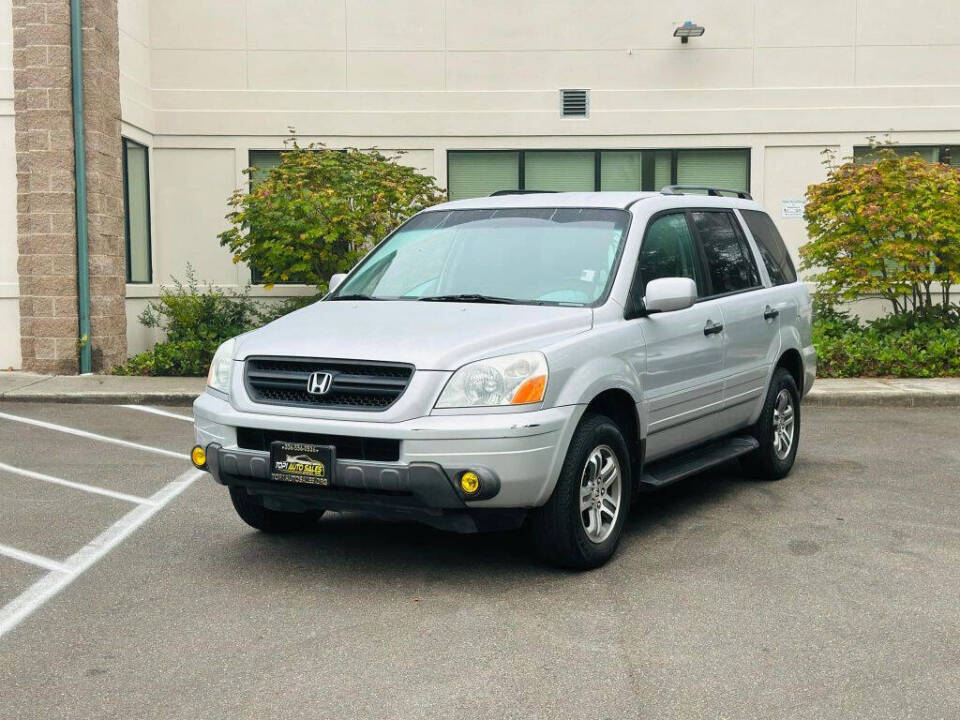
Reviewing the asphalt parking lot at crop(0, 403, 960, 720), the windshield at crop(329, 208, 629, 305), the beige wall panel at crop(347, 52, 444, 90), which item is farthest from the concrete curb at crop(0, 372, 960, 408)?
the windshield at crop(329, 208, 629, 305)

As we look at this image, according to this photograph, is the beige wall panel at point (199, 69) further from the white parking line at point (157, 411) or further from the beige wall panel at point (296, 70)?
the white parking line at point (157, 411)

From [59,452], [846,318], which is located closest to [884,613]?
[59,452]

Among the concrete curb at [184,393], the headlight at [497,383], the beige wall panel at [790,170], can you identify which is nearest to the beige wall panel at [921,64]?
the beige wall panel at [790,170]

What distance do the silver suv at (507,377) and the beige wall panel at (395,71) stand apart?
393 inches

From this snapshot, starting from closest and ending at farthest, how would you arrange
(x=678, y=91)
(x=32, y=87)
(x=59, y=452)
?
(x=59, y=452) < (x=32, y=87) < (x=678, y=91)

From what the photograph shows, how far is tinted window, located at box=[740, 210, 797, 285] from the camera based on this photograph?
27.3ft

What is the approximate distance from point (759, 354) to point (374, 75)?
421 inches

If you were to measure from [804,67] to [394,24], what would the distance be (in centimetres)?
584

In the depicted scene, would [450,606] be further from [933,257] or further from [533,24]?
[533,24]

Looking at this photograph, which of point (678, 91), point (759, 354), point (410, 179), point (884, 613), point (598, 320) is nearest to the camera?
point (884, 613)

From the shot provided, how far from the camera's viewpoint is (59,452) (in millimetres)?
9633

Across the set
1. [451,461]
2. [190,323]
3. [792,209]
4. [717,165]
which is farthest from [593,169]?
[451,461]

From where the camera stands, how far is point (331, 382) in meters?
5.55

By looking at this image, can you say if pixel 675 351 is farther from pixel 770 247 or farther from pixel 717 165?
pixel 717 165
